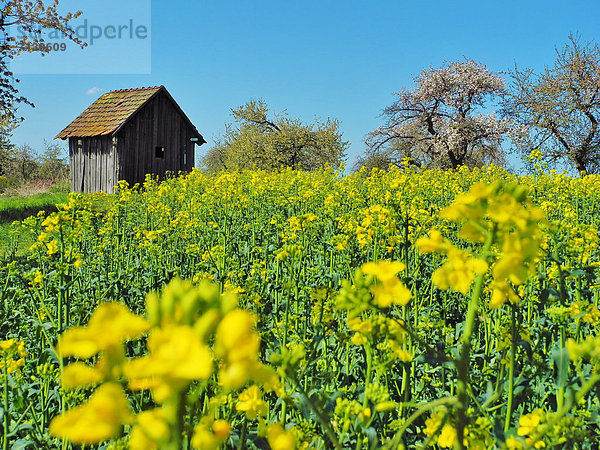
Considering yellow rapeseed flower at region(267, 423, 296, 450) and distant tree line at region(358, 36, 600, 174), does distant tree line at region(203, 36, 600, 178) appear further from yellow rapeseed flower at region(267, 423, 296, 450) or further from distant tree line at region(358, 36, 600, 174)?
yellow rapeseed flower at region(267, 423, 296, 450)

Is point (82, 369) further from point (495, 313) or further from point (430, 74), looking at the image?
point (430, 74)

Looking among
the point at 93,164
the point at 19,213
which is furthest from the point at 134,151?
the point at 19,213

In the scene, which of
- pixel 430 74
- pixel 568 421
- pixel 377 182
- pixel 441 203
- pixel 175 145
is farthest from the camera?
pixel 430 74

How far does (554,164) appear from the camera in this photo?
27188 millimetres

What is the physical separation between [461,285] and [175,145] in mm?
26492

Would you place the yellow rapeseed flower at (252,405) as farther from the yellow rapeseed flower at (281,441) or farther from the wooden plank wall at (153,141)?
the wooden plank wall at (153,141)

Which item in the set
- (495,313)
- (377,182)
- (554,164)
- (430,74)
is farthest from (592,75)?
(495,313)

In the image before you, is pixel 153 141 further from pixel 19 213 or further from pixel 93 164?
pixel 19 213

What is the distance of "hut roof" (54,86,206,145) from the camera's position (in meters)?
23.5

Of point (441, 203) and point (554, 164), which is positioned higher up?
point (554, 164)

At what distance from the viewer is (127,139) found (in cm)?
2367

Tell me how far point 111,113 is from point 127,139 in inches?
86.9

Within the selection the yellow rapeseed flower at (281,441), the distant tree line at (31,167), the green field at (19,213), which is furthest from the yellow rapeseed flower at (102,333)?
the distant tree line at (31,167)

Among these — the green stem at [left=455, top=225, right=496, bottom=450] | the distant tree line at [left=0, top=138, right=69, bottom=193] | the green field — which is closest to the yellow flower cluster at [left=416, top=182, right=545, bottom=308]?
the green stem at [left=455, top=225, right=496, bottom=450]
